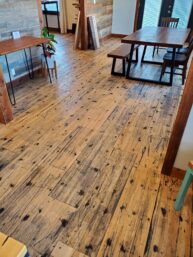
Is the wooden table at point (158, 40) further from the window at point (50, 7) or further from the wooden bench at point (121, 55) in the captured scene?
the window at point (50, 7)

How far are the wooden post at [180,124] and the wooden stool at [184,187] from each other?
34cm

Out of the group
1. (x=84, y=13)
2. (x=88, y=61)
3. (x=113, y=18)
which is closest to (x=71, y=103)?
(x=88, y=61)

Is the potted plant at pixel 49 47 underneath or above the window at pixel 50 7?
underneath

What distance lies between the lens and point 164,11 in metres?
5.83

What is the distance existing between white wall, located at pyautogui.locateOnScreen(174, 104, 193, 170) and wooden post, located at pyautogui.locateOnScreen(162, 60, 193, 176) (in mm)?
28

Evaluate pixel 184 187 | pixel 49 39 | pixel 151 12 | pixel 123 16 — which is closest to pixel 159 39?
pixel 49 39

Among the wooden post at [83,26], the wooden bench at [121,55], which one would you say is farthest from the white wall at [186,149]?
the wooden post at [83,26]

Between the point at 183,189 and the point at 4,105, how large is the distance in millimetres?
2056

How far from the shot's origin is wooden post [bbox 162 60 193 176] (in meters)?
1.38

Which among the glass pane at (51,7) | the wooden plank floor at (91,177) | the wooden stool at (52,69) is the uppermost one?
the glass pane at (51,7)

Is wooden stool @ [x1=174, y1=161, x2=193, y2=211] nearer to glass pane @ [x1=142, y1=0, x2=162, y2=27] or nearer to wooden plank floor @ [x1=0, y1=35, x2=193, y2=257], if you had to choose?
wooden plank floor @ [x1=0, y1=35, x2=193, y2=257]

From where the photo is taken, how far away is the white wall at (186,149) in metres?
1.54

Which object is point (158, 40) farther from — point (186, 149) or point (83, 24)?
point (83, 24)

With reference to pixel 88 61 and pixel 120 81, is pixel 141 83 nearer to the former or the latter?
pixel 120 81
